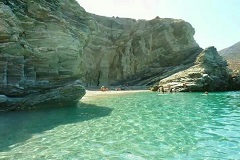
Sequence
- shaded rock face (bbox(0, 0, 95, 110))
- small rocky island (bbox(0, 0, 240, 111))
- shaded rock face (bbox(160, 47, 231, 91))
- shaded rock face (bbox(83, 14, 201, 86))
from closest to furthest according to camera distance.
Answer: shaded rock face (bbox(0, 0, 95, 110)) → small rocky island (bbox(0, 0, 240, 111)) → shaded rock face (bbox(160, 47, 231, 91)) → shaded rock face (bbox(83, 14, 201, 86))

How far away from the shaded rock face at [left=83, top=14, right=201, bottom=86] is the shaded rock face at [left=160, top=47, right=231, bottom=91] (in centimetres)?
2436

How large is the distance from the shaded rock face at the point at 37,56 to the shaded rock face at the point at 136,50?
55.9 meters

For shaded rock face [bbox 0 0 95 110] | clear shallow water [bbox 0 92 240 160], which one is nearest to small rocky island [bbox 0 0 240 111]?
shaded rock face [bbox 0 0 95 110]

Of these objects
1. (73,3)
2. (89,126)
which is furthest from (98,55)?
(89,126)

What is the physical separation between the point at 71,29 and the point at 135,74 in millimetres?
58099

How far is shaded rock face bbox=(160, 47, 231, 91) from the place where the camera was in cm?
5512

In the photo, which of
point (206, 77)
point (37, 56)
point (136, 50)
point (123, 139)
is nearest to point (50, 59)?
point (37, 56)

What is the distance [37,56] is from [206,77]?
39959 millimetres

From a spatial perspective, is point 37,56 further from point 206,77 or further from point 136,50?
point 136,50

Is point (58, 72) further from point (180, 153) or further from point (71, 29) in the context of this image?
point (180, 153)

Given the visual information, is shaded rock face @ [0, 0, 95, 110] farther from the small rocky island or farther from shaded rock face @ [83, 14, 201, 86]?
shaded rock face @ [83, 14, 201, 86]

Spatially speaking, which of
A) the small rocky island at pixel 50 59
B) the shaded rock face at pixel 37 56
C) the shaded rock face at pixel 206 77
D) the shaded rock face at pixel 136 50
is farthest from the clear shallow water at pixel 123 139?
the shaded rock face at pixel 136 50

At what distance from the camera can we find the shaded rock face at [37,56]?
24.1 meters

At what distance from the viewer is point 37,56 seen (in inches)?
1046
